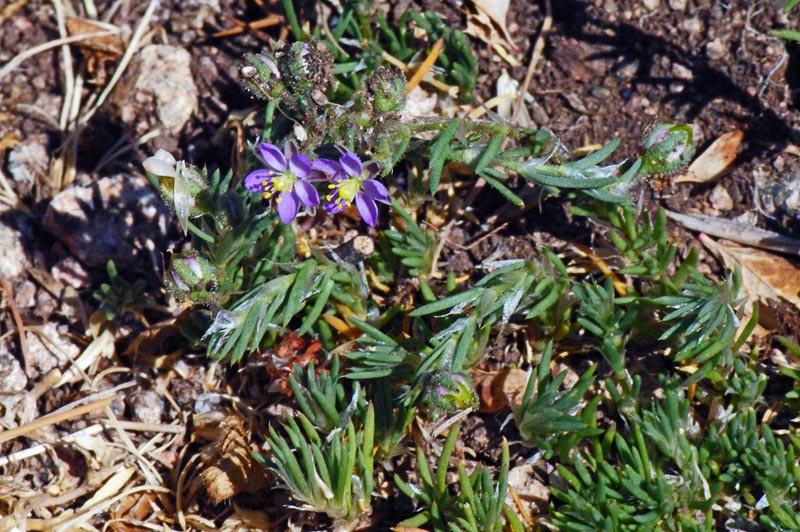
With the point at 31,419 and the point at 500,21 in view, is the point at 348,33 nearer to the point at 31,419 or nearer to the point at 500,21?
the point at 500,21

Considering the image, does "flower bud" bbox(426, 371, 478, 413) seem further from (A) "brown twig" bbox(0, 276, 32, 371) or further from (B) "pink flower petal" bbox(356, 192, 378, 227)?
(A) "brown twig" bbox(0, 276, 32, 371)

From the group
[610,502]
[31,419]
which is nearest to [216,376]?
[31,419]

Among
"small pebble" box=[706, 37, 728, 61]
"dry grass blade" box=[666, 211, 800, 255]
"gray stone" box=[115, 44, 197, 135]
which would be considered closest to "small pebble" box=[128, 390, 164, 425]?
"gray stone" box=[115, 44, 197, 135]

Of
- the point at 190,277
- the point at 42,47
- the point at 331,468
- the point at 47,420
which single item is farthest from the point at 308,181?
the point at 42,47

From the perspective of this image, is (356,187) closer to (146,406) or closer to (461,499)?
(461,499)

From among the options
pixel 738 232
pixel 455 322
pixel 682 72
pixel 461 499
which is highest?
pixel 682 72

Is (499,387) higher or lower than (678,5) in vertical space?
lower
